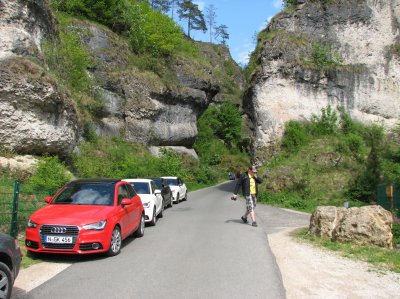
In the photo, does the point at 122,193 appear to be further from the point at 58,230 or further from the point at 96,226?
the point at 58,230

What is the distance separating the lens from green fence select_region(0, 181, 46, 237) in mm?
9242

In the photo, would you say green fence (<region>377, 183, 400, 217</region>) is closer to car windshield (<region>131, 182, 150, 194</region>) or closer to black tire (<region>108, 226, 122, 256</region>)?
car windshield (<region>131, 182, 150, 194</region>)

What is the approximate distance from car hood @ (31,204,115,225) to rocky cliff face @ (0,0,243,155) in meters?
11.8

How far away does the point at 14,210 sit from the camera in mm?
9359

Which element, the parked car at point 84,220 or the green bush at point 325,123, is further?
the green bush at point 325,123

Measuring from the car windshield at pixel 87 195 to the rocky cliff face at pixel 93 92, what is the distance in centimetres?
1096

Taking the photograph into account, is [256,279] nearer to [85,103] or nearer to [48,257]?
[48,257]

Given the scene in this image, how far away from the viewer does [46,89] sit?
759 inches

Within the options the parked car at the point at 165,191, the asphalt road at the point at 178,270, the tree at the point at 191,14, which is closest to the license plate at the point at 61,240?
the asphalt road at the point at 178,270

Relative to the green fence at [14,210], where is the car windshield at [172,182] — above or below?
below

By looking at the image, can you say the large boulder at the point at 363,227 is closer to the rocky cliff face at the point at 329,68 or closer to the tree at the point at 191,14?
the rocky cliff face at the point at 329,68

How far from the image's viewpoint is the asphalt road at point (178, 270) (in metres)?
5.98

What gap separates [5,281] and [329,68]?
103 ft

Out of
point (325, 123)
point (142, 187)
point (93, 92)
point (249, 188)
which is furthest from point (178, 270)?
point (93, 92)
